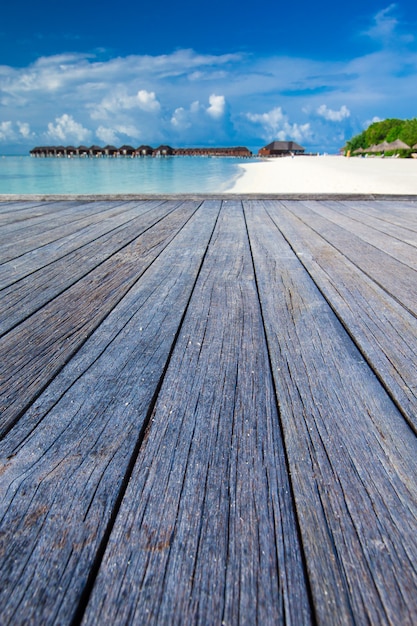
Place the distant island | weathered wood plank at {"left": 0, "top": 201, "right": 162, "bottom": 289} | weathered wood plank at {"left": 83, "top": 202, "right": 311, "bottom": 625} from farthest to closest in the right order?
the distant island < weathered wood plank at {"left": 0, "top": 201, "right": 162, "bottom": 289} < weathered wood plank at {"left": 83, "top": 202, "right": 311, "bottom": 625}

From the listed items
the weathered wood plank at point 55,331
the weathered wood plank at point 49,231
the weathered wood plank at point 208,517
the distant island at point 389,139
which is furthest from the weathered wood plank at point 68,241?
the distant island at point 389,139

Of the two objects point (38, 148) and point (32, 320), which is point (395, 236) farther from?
point (38, 148)

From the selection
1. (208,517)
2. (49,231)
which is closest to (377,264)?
(208,517)

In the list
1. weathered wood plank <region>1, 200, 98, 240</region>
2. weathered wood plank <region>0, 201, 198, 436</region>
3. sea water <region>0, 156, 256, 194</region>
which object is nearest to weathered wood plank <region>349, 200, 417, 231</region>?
weathered wood plank <region>0, 201, 198, 436</region>

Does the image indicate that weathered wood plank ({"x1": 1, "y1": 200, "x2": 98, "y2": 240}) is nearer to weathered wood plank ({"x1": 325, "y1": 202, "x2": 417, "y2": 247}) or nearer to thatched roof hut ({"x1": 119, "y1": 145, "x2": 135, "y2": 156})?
weathered wood plank ({"x1": 325, "y1": 202, "x2": 417, "y2": 247})

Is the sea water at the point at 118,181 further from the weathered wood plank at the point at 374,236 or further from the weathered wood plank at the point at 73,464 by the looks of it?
the weathered wood plank at the point at 73,464

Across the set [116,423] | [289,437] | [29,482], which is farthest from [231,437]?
[29,482]

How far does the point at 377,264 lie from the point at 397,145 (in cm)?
4949

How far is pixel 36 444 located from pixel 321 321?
929mm

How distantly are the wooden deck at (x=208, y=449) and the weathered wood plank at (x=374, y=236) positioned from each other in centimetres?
35

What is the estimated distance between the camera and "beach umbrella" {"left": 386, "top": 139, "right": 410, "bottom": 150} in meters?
41.6

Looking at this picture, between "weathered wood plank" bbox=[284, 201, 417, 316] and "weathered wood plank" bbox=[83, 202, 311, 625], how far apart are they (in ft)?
2.72

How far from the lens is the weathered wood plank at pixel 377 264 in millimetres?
1529

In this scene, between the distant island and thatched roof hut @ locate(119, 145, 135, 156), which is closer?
the distant island
